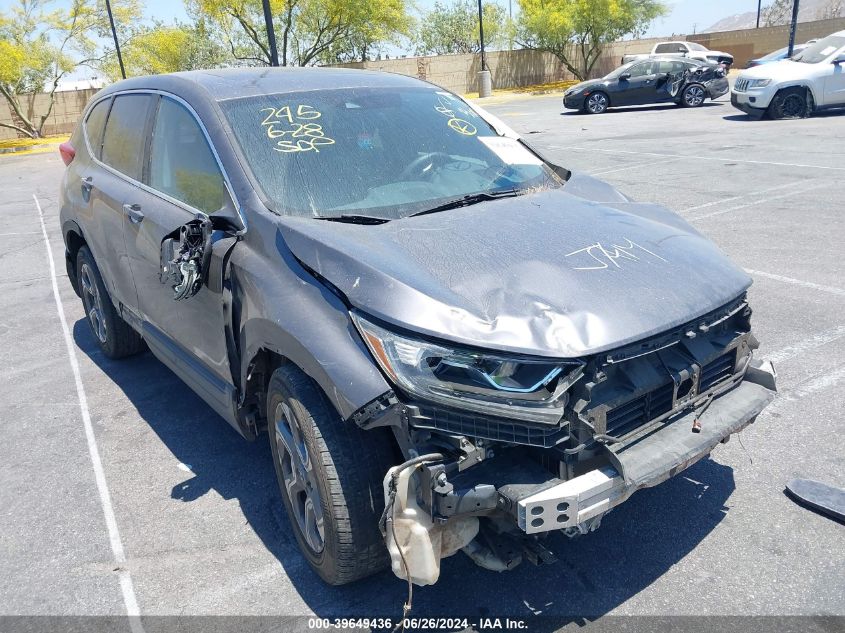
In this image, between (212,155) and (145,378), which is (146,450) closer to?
(145,378)

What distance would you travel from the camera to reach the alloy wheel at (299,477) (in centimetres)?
280

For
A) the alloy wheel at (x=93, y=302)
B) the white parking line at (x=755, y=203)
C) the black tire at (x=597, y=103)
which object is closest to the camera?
the alloy wheel at (x=93, y=302)

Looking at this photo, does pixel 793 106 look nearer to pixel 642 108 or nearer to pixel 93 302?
pixel 642 108

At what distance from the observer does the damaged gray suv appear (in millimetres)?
2373

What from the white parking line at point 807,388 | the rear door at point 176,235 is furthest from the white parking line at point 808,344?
the rear door at point 176,235

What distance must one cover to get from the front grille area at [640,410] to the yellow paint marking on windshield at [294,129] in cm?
183

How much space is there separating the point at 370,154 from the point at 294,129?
1.24ft

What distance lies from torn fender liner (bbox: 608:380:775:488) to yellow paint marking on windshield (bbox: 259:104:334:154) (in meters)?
1.95

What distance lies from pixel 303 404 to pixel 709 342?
61.6 inches

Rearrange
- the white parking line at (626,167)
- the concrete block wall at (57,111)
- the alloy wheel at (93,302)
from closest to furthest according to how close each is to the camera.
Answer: the alloy wheel at (93,302) < the white parking line at (626,167) < the concrete block wall at (57,111)

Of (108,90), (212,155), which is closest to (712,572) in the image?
(212,155)

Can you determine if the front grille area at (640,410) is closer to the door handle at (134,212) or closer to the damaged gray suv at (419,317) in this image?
the damaged gray suv at (419,317)

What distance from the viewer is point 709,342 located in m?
2.85

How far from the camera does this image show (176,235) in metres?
3.38
